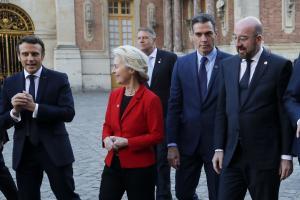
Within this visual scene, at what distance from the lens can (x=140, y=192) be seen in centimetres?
368

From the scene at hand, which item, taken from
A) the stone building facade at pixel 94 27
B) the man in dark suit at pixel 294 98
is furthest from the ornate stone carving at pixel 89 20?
the man in dark suit at pixel 294 98

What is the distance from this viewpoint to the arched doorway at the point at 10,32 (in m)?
22.1

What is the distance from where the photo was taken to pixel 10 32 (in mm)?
22172

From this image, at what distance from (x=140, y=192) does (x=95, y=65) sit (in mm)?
19953

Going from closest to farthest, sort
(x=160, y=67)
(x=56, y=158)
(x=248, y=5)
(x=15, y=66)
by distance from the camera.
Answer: (x=56, y=158), (x=160, y=67), (x=248, y=5), (x=15, y=66)

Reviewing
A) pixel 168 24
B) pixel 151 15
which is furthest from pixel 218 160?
pixel 151 15

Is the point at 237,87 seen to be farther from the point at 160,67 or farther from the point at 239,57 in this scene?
the point at 160,67

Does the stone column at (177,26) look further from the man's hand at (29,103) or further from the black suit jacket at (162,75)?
the man's hand at (29,103)

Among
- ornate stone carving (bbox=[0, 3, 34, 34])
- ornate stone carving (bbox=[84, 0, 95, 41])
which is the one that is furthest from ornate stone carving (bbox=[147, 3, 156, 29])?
ornate stone carving (bbox=[0, 3, 34, 34])

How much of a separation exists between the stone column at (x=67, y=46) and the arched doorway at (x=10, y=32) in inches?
63.3

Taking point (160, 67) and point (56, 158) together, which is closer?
point (56, 158)

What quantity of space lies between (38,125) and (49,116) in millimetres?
162

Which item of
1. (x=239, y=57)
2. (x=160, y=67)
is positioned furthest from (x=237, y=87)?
(x=160, y=67)

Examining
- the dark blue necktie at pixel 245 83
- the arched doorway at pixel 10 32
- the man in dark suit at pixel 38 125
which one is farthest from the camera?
the arched doorway at pixel 10 32
